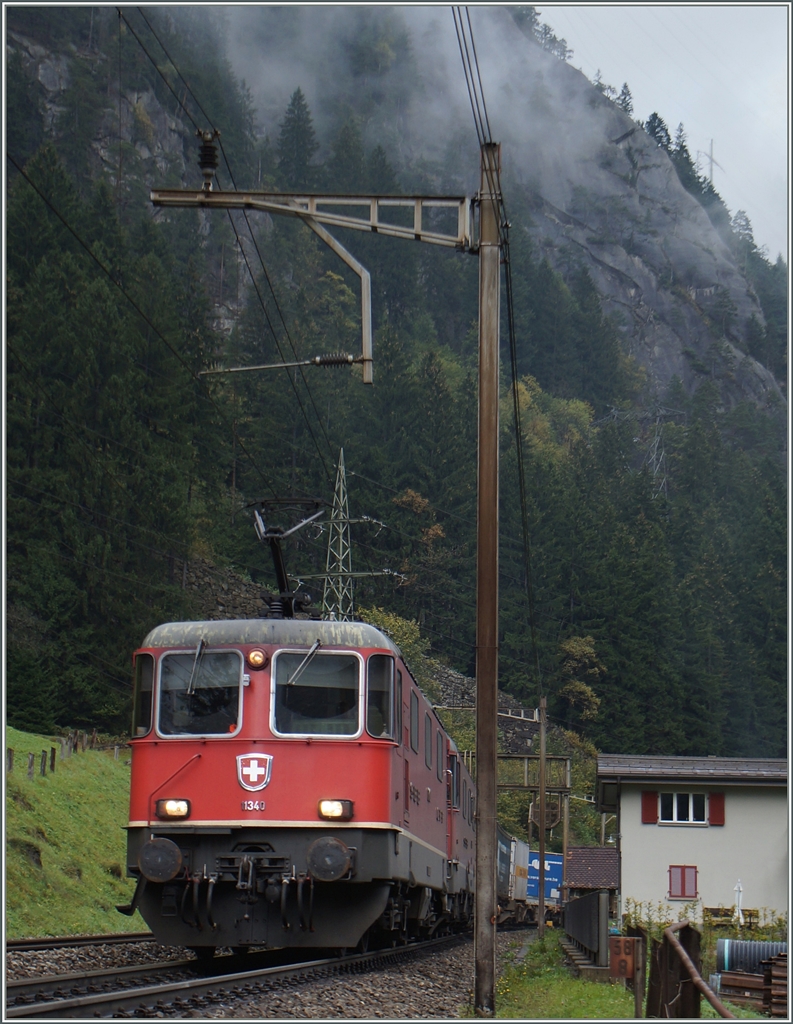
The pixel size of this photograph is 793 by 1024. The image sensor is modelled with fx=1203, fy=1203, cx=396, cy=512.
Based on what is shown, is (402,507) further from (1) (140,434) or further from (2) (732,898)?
(2) (732,898)

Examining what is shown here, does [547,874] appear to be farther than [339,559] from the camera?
Yes

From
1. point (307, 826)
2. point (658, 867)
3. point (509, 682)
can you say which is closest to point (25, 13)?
point (509, 682)

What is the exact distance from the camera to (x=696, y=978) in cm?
655

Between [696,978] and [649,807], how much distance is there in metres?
24.0

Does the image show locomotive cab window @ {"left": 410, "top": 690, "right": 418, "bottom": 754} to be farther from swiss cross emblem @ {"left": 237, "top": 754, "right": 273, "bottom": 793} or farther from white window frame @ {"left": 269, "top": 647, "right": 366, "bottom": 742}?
swiss cross emblem @ {"left": 237, "top": 754, "right": 273, "bottom": 793}

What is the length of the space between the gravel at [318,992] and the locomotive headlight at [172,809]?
1.47 m

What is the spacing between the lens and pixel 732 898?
28.8m

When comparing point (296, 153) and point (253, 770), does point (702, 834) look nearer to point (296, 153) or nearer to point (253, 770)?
point (253, 770)

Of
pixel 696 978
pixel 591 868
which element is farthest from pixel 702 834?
pixel 696 978

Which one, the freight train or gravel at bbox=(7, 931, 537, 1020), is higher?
gravel at bbox=(7, 931, 537, 1020)

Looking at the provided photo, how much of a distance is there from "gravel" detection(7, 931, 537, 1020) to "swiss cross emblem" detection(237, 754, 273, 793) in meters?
1.74

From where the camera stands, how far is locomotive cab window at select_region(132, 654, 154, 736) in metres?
11.5

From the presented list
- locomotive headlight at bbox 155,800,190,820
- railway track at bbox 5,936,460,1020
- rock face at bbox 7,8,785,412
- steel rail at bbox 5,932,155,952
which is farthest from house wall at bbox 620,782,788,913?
rock face at bbox 7,8,785,412

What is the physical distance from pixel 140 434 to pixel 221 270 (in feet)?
145
